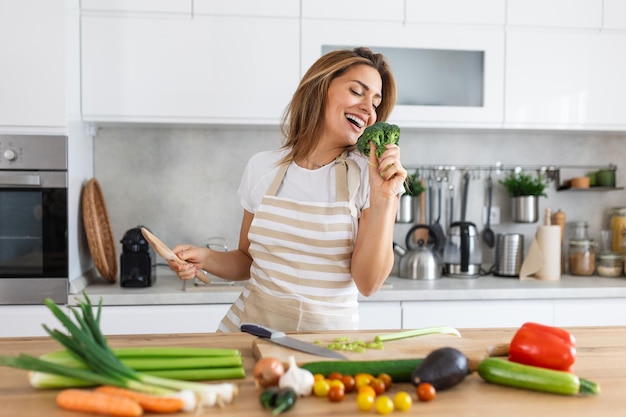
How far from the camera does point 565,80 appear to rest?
2.96 meters

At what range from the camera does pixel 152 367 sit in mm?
1137

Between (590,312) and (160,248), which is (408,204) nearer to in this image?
(590,312)

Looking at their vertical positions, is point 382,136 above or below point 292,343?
above

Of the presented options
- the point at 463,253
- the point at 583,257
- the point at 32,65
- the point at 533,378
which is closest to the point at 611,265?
the point at 583,257

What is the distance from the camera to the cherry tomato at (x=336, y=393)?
107 cm

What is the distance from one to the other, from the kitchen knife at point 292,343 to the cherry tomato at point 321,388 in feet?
0.53

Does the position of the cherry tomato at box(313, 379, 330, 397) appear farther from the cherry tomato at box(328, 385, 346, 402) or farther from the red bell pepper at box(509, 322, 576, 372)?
the red bell pepper at box(509, 322, 576, 372)

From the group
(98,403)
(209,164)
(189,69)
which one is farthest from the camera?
(209,164)

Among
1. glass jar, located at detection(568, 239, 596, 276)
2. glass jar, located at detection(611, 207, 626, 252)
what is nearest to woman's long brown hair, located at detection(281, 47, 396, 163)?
glass jar, located at detection(568, 239, 596, 276)

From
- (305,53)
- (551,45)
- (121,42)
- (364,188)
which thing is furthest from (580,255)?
(121,42)

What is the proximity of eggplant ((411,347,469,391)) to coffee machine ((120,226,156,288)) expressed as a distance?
1.81 meters

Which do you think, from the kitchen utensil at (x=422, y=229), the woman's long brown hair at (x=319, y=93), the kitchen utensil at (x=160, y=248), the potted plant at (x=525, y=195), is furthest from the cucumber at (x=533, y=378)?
the potted plant at (x=525, y=195)

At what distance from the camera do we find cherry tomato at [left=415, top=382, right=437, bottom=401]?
1076mm

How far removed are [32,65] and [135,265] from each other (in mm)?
904
